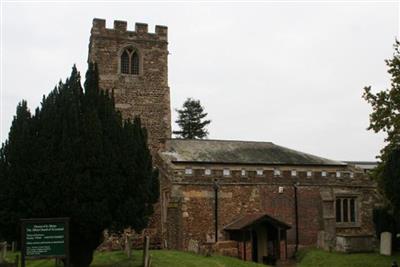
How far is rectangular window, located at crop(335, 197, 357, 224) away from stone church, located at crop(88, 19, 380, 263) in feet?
0.17

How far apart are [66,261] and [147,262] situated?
3.79 meters

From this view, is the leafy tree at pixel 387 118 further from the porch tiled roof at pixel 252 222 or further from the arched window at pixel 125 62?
the arched window at pixel 125 62

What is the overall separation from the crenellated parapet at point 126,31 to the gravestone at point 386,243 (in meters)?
17.1

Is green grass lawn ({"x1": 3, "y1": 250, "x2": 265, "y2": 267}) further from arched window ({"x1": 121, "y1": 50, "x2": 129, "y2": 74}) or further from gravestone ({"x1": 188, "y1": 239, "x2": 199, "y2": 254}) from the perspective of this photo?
arched window ({"x1": 121, "y1": 50, "x2": 129, "y2": 74})

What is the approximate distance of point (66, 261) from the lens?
46.4ft

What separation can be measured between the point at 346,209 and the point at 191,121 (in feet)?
115

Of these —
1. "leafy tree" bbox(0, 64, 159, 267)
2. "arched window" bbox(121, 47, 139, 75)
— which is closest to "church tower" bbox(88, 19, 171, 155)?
"arched window" bbox(121, 47, 139, 75)

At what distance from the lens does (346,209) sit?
27.4m

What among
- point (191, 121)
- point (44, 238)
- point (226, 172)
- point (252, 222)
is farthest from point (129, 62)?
point (191, 121)

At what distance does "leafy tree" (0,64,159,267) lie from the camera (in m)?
16.1

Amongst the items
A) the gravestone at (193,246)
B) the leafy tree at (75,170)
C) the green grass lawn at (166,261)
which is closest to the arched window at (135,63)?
the gravestone at (193,246)

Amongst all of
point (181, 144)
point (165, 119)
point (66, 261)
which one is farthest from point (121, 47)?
point (66, 261)

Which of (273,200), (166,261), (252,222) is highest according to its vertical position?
(273,200)

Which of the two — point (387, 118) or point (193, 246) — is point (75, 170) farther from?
point (387, 118)
